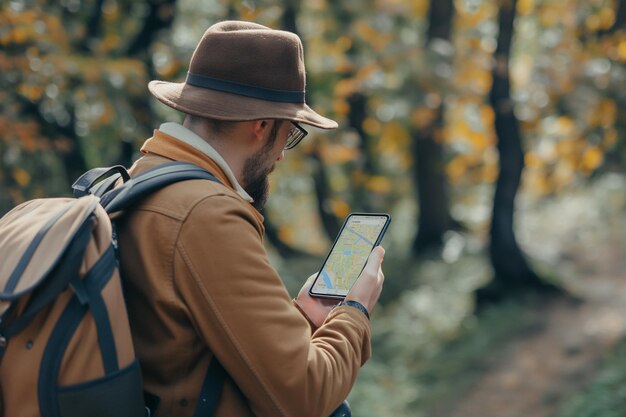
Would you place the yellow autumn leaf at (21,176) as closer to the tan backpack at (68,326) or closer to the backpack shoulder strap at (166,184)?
the backpack shoulder strap at (166,184)

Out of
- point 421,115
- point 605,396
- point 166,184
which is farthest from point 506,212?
point 166,184

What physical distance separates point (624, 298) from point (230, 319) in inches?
377

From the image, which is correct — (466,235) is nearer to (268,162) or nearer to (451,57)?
(451,57)

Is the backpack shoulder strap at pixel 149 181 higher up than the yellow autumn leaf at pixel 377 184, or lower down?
higher up

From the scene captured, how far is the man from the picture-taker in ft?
7.19

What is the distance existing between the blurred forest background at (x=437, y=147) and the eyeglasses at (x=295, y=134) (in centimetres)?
547

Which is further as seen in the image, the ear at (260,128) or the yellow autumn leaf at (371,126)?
the yellow autumn leaf at (371,126)

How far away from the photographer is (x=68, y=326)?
208 centimetres

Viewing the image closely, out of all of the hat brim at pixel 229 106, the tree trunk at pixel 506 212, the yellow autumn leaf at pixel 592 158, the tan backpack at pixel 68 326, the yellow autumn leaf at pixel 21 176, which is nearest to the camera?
the tan backpack at pixel 68 326

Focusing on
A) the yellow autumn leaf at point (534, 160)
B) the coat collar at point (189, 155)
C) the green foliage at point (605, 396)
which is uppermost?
the coat collar at point (189, 155)

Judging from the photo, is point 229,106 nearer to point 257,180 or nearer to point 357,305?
point 257,180

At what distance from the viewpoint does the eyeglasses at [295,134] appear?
2566 mm

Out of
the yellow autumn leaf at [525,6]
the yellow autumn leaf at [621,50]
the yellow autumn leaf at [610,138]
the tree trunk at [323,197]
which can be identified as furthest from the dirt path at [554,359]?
the tree trunk at [323,197]

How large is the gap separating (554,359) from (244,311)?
311 inches
